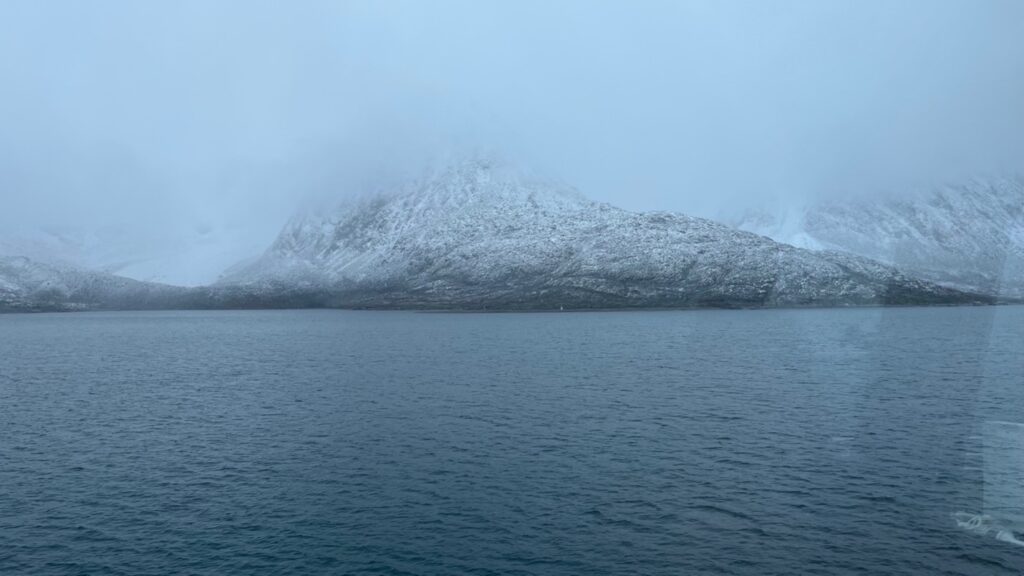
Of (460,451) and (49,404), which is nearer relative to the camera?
(460,451)

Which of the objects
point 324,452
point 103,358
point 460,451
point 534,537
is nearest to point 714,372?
point 460,451

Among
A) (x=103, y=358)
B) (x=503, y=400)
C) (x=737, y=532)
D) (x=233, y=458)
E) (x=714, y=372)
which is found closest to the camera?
(x=737, y=532)

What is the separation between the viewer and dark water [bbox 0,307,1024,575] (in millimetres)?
30438

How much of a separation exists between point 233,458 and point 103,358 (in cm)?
6667

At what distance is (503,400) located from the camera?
61.4m

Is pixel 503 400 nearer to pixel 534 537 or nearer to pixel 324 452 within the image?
pixel 324 452

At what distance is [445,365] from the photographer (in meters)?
86.9

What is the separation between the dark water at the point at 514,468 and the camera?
99.9ft

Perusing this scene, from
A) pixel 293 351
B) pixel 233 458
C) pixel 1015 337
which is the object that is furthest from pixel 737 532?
pixel 1015 337

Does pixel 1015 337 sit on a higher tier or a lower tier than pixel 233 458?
higher

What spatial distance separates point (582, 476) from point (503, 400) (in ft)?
72.2

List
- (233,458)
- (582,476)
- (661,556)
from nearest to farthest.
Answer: (661,556) → (582,476) → (233,458)

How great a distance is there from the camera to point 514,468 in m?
41.4

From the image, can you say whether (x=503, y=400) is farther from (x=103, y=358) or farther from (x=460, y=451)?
(x=103, y=358)
